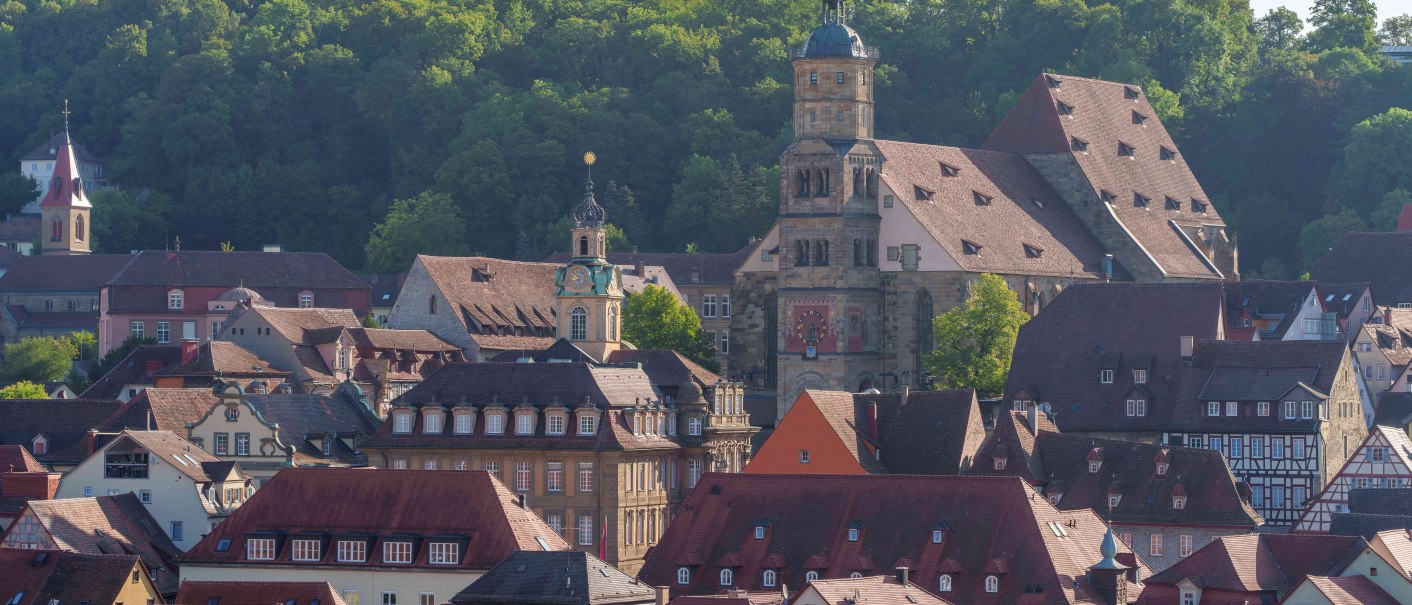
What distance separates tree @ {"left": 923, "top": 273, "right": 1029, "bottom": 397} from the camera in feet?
424

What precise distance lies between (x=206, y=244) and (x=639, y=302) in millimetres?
59413

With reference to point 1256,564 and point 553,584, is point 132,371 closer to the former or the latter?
point 553,584

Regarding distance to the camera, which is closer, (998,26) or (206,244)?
(998,26)

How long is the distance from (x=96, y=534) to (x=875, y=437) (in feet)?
83.9

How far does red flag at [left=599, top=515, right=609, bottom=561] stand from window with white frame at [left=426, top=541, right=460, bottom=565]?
1158 cm

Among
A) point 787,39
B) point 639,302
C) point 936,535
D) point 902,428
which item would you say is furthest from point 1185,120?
point 936,535

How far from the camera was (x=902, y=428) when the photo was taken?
112750 millimetres

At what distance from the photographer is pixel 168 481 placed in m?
108

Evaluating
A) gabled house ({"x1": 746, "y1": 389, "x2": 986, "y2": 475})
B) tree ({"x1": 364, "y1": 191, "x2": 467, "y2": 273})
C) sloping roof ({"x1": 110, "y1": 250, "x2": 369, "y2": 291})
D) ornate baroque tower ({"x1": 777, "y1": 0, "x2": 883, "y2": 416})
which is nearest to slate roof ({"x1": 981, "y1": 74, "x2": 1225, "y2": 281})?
ornate baroque tower ({"x1": 777, "y1": 0, "x2": 883, "y2": 416})

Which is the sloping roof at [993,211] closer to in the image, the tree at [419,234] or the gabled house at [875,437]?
the gabled house at [875,437]

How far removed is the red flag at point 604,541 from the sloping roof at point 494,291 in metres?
39.0

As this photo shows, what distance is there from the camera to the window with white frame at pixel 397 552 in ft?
312

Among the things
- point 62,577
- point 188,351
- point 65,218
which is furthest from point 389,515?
point 65,218

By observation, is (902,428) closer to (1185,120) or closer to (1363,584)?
(1363,584)
